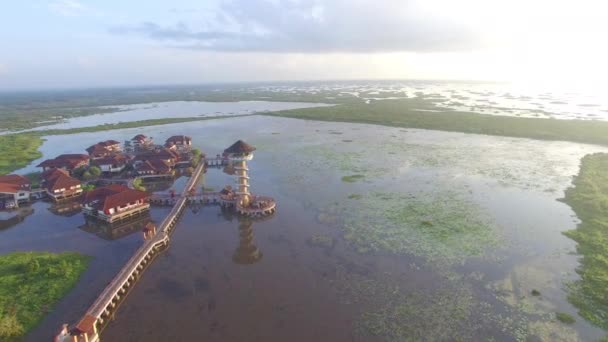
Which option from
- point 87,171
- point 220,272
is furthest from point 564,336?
point 87,171

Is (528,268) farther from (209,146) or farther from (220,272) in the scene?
(209,146)

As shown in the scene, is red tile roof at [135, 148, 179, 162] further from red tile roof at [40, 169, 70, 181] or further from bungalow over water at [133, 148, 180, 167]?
red tile roof at [40, 169, 70, 181]

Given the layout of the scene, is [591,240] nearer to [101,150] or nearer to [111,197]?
[111,197]

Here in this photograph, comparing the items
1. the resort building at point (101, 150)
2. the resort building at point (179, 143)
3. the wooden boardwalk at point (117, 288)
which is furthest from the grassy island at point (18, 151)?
the wooden boardwalk at point (117, 288)

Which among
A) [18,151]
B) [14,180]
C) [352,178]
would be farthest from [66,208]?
[18,151]

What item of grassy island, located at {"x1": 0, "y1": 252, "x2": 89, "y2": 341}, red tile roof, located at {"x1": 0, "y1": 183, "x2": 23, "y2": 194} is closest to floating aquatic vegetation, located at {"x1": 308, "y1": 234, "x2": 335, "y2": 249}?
grassy island, located at {"x1": 0, "y1": 252, "x2": 89, "y2": 341}
